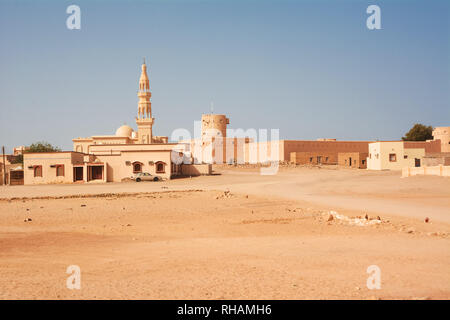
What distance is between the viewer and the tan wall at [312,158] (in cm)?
5666

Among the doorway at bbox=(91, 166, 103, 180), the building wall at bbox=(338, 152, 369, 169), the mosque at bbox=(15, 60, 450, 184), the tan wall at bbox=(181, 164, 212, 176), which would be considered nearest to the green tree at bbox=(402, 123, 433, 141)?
the mosque at bbox=(15, 60, 450, 184)

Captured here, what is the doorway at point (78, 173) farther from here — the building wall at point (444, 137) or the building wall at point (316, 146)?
the building wall at point (444, 137)

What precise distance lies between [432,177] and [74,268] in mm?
25501

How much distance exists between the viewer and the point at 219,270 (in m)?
8.05

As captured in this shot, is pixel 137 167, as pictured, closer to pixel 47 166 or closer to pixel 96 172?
pixel 96 172

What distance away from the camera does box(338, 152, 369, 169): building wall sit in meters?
50.2

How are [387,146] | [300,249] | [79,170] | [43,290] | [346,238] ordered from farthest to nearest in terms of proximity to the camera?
[387,146] < [79,170] < [346,238] < [300,249] < [43,290]

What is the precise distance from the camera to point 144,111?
60406 mm

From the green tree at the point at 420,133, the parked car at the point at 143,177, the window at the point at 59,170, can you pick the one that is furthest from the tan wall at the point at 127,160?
the green tree at the point at 420,133

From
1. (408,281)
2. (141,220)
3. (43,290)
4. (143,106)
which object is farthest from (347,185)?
(143,106)

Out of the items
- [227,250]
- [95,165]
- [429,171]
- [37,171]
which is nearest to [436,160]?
[429,171]

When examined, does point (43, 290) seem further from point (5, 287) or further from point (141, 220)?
point (141, 220)

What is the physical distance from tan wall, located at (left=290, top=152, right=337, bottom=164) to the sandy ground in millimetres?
36076

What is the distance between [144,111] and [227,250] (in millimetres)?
52435
